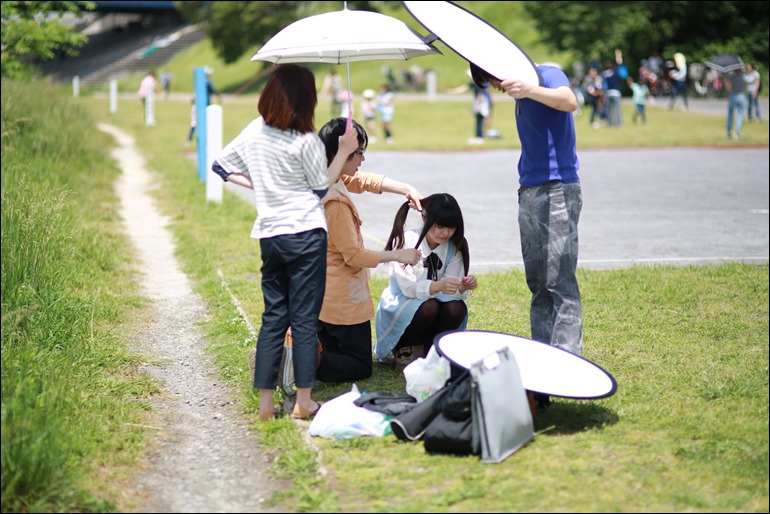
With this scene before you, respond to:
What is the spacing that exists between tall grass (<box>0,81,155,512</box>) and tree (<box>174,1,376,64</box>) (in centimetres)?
4878

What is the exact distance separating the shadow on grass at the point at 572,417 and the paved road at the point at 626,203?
425 centimetres

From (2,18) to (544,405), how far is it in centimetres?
1644

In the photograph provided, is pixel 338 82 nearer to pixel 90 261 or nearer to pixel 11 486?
pixel 90 261

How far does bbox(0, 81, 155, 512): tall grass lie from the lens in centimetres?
409

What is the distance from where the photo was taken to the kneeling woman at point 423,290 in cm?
582

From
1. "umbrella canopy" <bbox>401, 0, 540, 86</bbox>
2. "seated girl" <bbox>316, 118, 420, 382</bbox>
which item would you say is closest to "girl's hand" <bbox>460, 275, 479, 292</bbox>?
"seated girl" <bbox>316, 118, 420, 382</bbox>

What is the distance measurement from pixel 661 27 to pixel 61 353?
4638 cm

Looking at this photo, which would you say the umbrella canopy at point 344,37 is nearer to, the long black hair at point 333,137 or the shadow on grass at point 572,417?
the long black hair at point 333,137

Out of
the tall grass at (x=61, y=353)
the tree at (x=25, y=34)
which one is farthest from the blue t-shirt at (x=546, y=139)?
the tree at (x=25, y=34)

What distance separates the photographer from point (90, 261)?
908cm

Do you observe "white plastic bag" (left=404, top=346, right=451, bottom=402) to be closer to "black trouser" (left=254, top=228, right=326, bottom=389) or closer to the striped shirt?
"black trouser" (left=254, top=228, right=326, bottom=389)

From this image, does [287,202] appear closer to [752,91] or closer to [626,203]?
[626,203]

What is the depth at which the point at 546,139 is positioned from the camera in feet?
17.2

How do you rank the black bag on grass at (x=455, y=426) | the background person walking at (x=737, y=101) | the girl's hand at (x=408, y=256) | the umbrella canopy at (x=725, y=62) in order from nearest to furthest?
the black bag on grass at (x=455, y=426) → the girl's hand at (x=408, y=256) → the background person walking at (x=737, y=101) → the umbrella canopy at (x=725, y=62)
